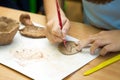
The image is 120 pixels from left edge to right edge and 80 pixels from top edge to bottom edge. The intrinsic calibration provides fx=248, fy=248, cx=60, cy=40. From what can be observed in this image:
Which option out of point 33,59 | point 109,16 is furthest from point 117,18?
point 33,59

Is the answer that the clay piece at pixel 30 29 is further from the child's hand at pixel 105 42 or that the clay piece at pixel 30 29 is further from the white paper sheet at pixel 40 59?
the child's hand at pixel 105 42

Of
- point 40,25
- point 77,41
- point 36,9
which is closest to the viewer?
point 77,41

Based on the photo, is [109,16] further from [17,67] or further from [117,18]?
[17,67]

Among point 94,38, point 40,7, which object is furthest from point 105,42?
point 40,7

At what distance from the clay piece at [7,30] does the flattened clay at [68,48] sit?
0.15 metres

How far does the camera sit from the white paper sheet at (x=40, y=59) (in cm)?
68

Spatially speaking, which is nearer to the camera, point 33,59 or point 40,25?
point 33,59

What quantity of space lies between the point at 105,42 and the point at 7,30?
0.31 m

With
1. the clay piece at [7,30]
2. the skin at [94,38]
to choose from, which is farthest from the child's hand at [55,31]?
the clay piece at [7,30]

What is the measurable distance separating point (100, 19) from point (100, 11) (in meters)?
0.04

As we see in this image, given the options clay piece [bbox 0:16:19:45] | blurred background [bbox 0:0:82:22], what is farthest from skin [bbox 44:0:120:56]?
blurred background [bbox 0:0:82:22]

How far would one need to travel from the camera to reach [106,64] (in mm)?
719

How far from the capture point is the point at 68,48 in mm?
780

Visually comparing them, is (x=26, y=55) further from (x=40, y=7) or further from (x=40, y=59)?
(x=40, y=7)
